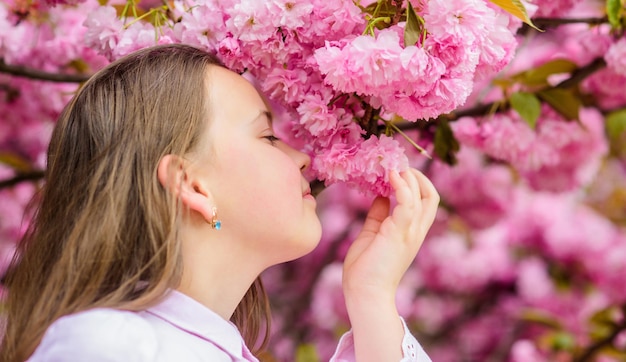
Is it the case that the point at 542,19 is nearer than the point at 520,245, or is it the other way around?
the point at 542,19

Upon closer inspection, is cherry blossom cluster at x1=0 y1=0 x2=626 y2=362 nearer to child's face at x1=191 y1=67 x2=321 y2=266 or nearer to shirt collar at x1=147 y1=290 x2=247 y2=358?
child's face at x1=191 y1=67 x2=321 y2=266

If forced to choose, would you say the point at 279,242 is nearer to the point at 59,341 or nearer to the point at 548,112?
the point at 59,341

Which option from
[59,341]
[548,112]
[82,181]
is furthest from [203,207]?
[548,112]

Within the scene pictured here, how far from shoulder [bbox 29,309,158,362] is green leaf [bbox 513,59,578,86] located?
112 centimetres

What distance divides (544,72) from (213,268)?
981 mm

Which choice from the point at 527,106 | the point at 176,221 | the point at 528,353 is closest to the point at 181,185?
the point at 176,221

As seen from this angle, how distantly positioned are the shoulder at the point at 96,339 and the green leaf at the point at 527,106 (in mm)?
1002

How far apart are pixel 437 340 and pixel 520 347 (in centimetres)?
67

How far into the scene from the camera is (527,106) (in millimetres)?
1767

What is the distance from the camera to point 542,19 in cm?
170

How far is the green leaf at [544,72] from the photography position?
1.82 meters

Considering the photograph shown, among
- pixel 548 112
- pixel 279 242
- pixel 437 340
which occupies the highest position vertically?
pixel 279 242

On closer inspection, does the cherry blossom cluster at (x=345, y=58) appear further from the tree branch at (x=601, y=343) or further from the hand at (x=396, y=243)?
the tree branch at (x=601, y=343)

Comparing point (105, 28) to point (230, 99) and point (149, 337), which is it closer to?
point (230, 99)
